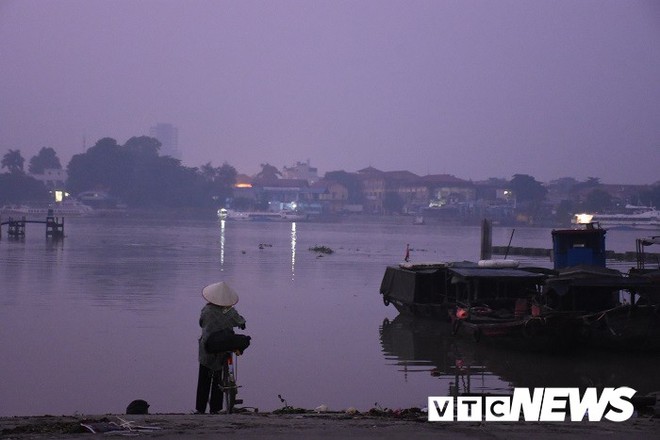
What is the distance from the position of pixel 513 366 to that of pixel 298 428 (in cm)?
913

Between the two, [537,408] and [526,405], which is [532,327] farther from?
[537,408]

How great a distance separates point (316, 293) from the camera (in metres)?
35.7

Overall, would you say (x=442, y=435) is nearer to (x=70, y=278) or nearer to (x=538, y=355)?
(x=538, y=355)

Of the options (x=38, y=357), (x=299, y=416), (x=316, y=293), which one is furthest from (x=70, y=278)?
(x=299, y=416)

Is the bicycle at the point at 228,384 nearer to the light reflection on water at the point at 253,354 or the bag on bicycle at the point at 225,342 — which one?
the bag on bicycle at the point at 225,342

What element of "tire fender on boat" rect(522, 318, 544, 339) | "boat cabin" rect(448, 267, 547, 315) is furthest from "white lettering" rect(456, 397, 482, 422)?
"boat cabin" rect(448, 267, 547, 315)

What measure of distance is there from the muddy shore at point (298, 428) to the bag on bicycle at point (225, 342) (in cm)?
79

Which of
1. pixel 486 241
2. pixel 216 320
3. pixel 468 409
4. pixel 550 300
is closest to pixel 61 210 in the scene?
pixel 486 241

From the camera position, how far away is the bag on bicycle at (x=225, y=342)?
1161 centimetres

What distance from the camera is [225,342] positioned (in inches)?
457

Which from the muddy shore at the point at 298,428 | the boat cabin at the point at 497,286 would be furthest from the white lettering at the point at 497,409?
the boat cabin at the point at 497,286

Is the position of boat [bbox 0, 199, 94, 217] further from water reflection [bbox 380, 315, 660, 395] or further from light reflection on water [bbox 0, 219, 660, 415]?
water reflection [bbox 380, 315, 660, 395]

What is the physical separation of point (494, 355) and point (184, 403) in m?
7.26

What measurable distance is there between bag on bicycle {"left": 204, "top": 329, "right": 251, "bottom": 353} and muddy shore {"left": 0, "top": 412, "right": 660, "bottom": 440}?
79 cm
